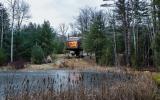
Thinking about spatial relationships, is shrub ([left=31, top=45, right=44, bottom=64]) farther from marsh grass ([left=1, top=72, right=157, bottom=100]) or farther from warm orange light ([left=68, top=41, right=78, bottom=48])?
marsh grass ([left=1, top=72, right=157, bottom=100])

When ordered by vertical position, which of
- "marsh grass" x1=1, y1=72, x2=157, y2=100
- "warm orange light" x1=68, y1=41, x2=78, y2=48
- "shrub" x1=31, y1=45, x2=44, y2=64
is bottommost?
"marsh grass" x1=1, y1=72, x2=157, y2=100

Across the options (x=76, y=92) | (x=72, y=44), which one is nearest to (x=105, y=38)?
(x=72, y=44)

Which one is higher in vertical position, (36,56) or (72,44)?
(72,44)

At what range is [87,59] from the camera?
54.4 meters

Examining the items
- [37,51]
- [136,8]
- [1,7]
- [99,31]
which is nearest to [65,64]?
[37,51]

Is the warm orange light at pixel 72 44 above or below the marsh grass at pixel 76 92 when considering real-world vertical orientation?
above

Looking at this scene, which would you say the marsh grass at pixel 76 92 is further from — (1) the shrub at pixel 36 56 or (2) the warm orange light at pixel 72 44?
(2) the warm orange light at pixel 72 44

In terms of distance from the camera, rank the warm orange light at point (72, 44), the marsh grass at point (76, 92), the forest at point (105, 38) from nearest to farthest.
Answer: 1. the marsh grass at point (76, 92)
2. the forest at point (105, 38)
3. the warm orange light at point (72, 44)

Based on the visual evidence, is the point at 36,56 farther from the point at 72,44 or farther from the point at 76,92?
the point at 76,92

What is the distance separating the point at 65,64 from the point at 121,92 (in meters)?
36.5

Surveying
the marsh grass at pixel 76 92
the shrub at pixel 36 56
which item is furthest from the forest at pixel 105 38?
the marsh grass at pixel 76 92

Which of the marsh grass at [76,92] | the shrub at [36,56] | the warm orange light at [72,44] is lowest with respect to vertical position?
the marsh grass at [76,92]

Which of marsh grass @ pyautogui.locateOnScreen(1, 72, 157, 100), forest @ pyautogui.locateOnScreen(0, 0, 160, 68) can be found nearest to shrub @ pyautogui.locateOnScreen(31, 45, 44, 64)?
forest @ pyautogui.locateOnScreen(0, 0, 160, 68)

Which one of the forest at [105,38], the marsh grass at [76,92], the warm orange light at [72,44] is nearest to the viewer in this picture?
the marsh grass at [76,92]
